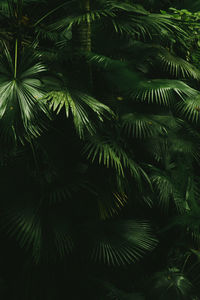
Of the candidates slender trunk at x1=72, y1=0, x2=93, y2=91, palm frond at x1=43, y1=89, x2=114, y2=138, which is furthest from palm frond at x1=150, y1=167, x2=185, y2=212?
slender trunk at x1=72, y1=0, x2=93, y2=91

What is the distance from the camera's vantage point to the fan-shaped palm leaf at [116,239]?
134 cm

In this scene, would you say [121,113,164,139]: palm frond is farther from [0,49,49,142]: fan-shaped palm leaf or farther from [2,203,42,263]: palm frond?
[2,203,42,263]: palm frond

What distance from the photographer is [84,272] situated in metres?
1.40

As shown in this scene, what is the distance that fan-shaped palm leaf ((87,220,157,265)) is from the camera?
1343mm

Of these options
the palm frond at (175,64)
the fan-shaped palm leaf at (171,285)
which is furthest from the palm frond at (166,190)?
the palm frond at (175,64)

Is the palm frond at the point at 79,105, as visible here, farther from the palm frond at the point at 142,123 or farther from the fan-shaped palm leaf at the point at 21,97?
the palm frond at the point at 142,123

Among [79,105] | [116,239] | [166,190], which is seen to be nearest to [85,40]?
[79,105]

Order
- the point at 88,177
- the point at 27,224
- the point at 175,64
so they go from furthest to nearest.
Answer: the point at 175,64, the point at 88,177, the point at 27,224

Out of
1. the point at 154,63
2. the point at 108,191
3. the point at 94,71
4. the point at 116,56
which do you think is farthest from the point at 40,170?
the point at 154,63

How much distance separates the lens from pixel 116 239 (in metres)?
1.38

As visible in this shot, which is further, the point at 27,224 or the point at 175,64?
the point at 175,64

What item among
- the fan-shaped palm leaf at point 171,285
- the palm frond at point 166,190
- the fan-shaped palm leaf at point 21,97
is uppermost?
the fan-shaped palm leaf at point 21,97

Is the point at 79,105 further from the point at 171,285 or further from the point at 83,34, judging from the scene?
the point at 171,285

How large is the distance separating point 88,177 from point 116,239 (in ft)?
1.08
